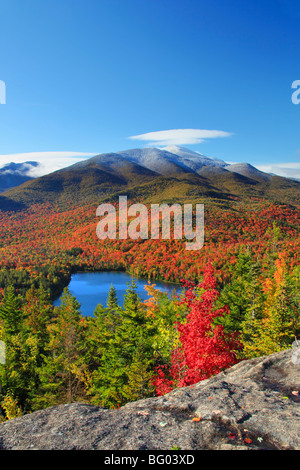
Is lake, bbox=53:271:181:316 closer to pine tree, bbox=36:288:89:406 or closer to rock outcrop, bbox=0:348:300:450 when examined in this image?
pine tree, bbox=36:288:89:406

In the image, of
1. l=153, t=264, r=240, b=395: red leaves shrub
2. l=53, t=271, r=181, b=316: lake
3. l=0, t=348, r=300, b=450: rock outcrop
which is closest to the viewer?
l=0, t=348, r=300, b=450: rock outcrop

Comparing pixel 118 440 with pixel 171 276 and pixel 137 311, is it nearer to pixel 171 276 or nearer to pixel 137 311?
pixel 137 311

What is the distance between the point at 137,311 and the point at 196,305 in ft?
29.1

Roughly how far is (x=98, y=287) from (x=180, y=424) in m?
109

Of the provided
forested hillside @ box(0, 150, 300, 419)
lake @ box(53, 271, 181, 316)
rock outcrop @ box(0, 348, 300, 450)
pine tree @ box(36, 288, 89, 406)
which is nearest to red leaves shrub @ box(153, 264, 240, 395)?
forested hillside @ box(0, 150, 300, 419)

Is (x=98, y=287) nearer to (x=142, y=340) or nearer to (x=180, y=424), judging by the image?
(x=142, y=340)

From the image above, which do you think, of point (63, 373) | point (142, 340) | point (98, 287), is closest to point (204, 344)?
point (142, 340)

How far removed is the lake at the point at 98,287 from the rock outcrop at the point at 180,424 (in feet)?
227

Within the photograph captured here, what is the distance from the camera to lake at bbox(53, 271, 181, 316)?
9012cm

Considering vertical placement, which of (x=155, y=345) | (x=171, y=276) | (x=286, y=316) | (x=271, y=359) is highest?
(x=271, y=359)

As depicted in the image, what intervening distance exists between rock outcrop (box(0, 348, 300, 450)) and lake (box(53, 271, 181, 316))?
69089mm

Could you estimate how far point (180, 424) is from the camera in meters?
6.12
